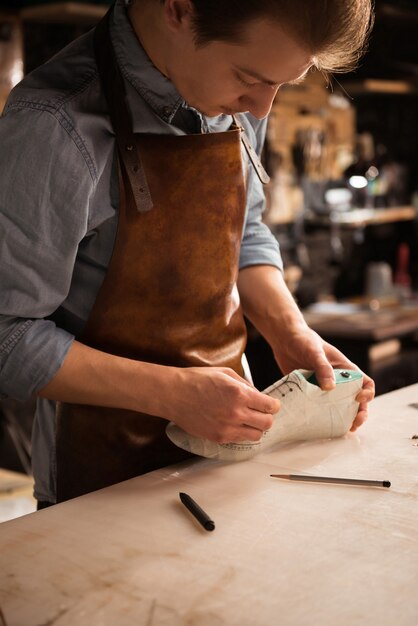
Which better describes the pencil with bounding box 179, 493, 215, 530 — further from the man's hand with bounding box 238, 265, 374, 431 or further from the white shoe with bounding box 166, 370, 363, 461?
the man's hand with bounding box 238, 265, 374, 431

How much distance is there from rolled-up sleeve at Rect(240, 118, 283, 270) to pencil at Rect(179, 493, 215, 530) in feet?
2.45

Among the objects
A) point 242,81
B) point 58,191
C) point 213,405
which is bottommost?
point 213,405

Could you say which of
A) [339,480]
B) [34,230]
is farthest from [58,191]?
[339,480]

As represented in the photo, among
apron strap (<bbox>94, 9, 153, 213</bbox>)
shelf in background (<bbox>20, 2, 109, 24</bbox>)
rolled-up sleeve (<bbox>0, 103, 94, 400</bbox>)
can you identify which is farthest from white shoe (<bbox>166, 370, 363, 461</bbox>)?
→ shelf in background (<bbox>20, 2, 109, 24</bbox>)

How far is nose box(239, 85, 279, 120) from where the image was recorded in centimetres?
143

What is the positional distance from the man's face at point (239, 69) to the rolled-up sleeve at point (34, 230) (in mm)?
229

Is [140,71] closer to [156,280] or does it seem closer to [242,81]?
[242,81]

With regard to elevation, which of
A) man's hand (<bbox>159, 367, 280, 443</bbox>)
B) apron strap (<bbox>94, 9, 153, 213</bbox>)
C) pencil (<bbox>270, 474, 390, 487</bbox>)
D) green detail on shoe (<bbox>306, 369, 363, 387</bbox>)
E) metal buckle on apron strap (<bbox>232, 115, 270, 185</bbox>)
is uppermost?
apron strap (<bbox>94, 9, 153, 213</bbox>)

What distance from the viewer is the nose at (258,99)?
1.43 meters

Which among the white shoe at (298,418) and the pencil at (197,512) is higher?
the pencil at (197,512)

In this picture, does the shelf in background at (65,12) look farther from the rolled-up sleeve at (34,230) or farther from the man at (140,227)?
the rolled-up sleeve at (34,230)

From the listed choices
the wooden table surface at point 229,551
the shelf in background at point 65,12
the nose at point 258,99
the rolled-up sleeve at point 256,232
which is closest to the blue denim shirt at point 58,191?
the nose at point 258,99

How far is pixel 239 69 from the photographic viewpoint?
137cm

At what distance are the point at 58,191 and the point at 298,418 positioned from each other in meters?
0.60
